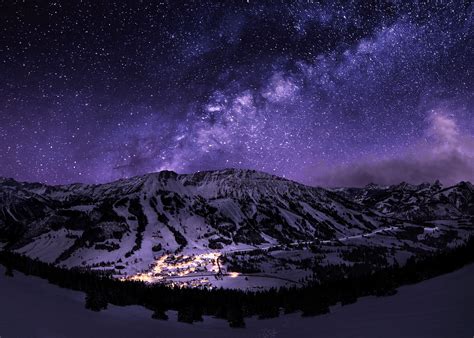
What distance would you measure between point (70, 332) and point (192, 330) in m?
11.1

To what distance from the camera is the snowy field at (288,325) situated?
17.3m

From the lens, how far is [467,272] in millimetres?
27078

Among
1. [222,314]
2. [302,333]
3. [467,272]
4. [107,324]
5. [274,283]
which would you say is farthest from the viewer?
[274,283]

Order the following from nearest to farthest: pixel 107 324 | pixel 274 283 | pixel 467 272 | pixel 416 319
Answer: pixel 416 319
pixel 107 324
pixel 467 272
pixel 274 283

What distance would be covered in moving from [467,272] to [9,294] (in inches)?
1239

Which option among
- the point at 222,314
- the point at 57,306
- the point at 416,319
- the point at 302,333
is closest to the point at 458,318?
the point at 416,319

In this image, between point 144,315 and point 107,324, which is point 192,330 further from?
point 107,324

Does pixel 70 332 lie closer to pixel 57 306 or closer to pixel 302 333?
pixel 57 306

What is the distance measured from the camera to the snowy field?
1730cm

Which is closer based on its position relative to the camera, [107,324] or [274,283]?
[107,324]

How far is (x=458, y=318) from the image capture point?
54.2 feet

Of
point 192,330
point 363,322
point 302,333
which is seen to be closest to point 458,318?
point 363,322

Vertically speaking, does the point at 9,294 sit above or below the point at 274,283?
above

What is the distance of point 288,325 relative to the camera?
2858 centimetres
